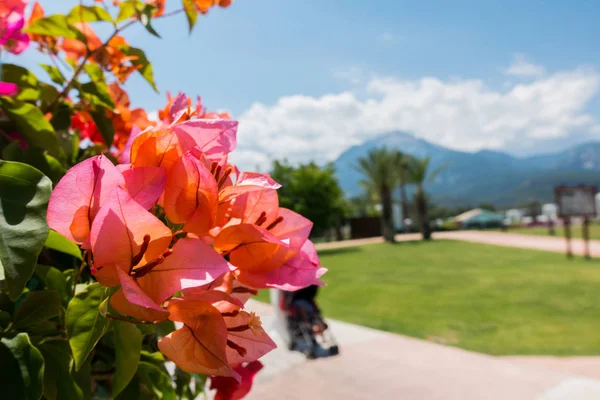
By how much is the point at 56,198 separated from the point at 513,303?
590cm

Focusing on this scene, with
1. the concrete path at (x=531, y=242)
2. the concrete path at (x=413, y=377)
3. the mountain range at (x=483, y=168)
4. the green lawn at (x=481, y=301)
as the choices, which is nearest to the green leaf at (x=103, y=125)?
the concrete path at (x=413, y=377)

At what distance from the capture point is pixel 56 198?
21cm

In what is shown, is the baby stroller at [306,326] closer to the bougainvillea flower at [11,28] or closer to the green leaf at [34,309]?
the bougainvillea flower at [11,28]

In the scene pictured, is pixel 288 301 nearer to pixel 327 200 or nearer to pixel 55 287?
pixel 55 287

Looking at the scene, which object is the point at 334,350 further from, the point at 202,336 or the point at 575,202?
the point at 575,202

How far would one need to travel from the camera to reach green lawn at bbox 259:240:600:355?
4023mm

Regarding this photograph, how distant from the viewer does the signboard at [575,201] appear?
408 inches

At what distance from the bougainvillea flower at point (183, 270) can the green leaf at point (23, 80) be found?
306 mm

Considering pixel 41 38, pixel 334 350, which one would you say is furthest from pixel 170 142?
pixel 334 350

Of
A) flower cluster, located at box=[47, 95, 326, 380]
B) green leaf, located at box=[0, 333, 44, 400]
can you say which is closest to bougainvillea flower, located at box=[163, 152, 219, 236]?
flower cluster, located at box=[47, 95, 326, 380]

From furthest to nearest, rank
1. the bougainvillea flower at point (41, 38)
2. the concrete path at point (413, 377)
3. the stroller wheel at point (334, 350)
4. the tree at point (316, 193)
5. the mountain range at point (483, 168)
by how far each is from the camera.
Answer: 1. the mountain range at point (483, 168)
2. the tree at point (316, 193)
3. the stroller wheel at point (334, 350)
4. the concrete path at point (413, 377)
5. the bougainvillea flower at point (41, 38)

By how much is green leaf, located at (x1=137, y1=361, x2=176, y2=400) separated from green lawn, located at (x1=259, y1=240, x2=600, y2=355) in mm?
3716

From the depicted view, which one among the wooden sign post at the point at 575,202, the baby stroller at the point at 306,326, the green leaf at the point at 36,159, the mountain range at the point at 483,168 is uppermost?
the mountain range at the point at 483,168

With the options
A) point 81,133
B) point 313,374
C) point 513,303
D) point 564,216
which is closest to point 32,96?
point 81,133
